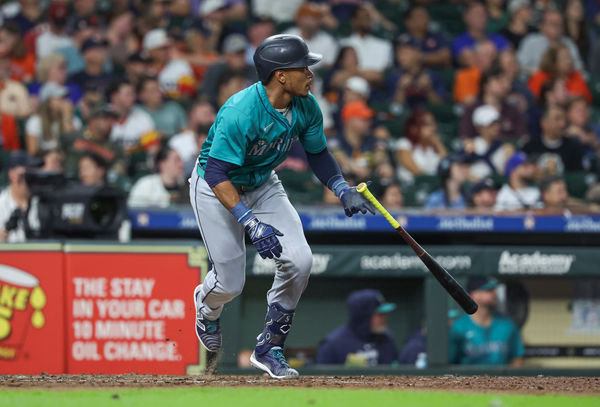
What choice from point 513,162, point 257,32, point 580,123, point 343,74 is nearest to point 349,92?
point 343,74

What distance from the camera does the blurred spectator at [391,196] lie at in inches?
363

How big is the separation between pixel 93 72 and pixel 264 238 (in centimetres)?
645

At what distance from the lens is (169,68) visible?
36.8 feet

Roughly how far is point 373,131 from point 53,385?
589cm

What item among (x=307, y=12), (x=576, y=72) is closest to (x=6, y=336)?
(x=307, y=12)

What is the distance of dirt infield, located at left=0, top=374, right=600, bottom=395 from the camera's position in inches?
213

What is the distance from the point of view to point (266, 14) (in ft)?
40.0

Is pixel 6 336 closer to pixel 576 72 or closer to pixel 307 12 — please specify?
pixel 307 12

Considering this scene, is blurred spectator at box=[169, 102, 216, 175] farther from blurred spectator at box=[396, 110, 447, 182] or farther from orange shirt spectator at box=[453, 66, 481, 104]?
orange shirt spectator at box=[453, 66, 481, 104]

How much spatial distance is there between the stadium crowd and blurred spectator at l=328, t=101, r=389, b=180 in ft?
0.07

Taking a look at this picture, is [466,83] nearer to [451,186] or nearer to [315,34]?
[315,34]

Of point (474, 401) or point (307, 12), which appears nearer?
point (474, 401)

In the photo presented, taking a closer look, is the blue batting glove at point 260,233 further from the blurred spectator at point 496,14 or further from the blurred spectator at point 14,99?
the blurred spectator at point 496,14

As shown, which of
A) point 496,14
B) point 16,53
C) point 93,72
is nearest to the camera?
point 93,72
